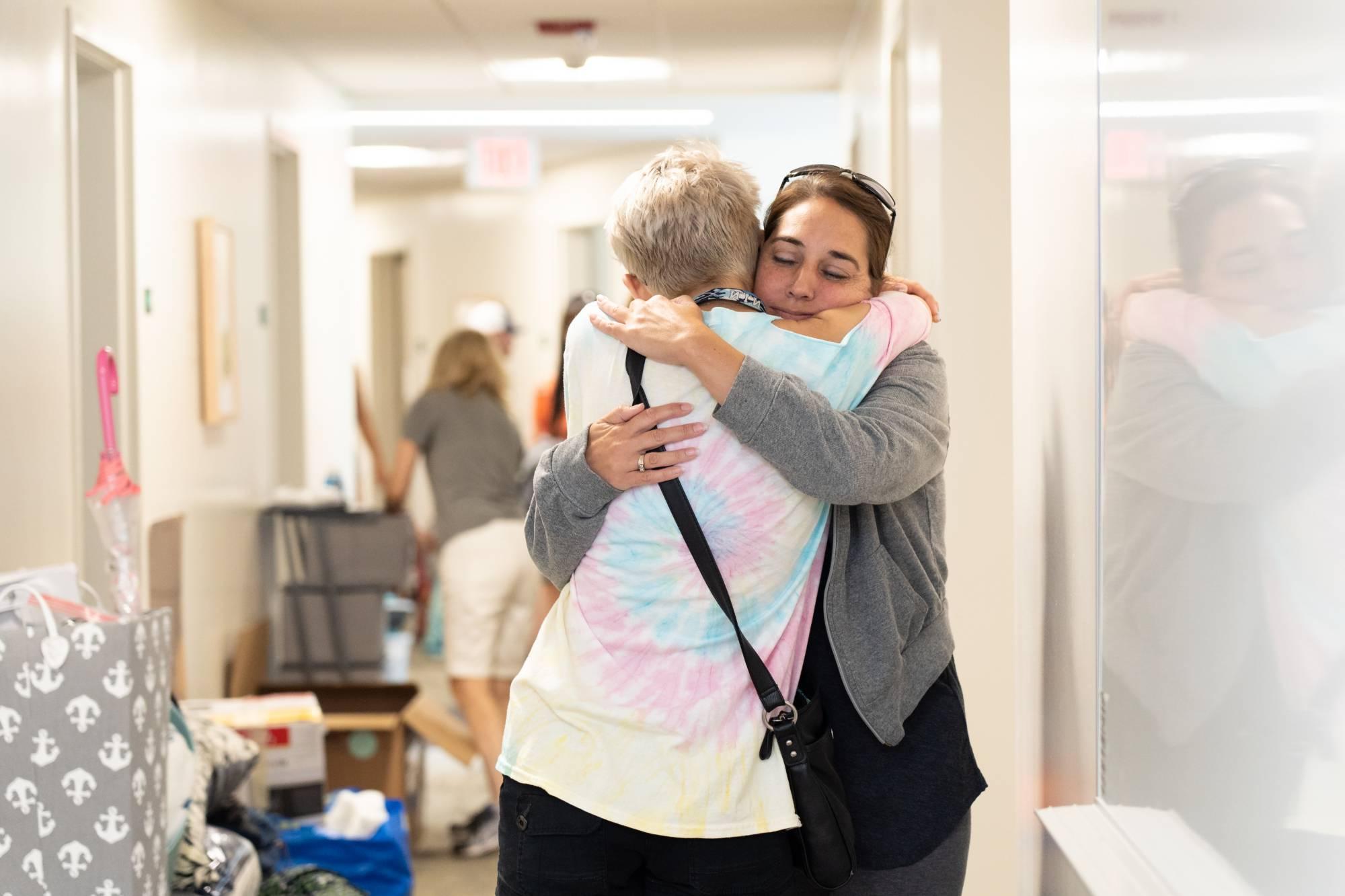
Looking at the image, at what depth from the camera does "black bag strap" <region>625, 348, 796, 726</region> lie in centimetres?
139

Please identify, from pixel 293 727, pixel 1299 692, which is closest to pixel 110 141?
pixel 293 727

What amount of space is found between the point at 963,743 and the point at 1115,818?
313 mm

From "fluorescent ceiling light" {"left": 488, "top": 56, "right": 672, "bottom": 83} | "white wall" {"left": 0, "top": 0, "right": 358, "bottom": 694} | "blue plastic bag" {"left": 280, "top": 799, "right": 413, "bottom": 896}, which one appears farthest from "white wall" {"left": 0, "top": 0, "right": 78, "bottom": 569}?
"fluorescent ceiling light" {"left": 488, "top": 56, "right": 672, "bottom": 83}

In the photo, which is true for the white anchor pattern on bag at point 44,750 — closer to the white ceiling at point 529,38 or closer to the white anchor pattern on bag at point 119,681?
the white anchor pattern on bag at point 119,681

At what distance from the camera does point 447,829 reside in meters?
4.68

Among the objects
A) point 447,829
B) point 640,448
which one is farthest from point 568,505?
point 447,829

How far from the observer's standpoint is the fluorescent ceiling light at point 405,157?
906cm

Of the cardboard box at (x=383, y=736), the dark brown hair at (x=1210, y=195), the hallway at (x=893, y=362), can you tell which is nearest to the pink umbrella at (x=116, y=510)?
the hallway at (x=893, y=362)

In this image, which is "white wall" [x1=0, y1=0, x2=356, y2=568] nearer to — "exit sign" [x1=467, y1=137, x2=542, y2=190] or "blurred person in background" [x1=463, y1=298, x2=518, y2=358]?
"blurred person in background" [x1=463, y1=298, x2=518, y2=358]

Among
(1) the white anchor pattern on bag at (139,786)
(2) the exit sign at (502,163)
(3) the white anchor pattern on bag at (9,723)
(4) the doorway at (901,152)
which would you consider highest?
(2) the exit sign at (502,163)

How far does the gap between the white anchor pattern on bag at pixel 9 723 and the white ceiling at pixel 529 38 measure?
356 centimetres

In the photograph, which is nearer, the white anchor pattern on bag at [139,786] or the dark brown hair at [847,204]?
the dark brown hair at [847,204]

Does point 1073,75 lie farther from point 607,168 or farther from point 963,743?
point 607,168

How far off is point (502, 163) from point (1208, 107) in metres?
6.86
